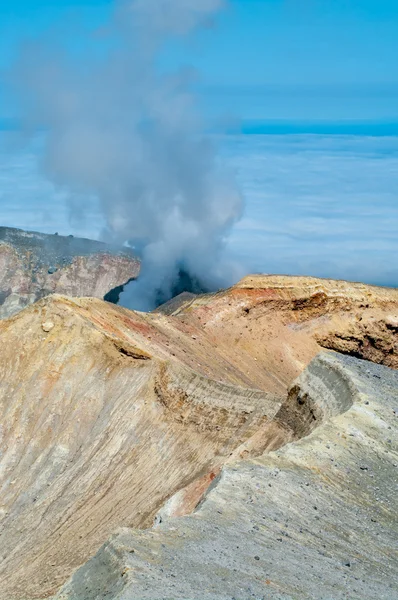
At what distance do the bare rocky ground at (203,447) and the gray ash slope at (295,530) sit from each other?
0.07 m

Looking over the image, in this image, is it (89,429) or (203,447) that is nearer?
(203,447)

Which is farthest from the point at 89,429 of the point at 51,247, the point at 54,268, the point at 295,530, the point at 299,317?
the point at 51,247

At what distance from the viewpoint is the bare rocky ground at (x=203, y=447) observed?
1321 inches

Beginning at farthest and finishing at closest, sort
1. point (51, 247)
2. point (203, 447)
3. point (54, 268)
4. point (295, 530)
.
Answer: point (51, 247) → point (54, 268) → point (203, 447) → point (295, 530)

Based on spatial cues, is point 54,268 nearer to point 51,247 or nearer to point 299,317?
point 51,247

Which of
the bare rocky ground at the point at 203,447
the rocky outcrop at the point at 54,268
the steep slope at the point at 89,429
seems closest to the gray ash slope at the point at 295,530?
the bare rocky ground at the point at 203,447

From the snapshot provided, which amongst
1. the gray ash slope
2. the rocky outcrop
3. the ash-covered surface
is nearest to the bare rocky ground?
the gray ash slope

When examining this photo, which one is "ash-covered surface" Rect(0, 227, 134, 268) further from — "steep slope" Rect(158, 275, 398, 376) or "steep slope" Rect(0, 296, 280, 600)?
"steep slope" Rect(0, 296, 280, 600)

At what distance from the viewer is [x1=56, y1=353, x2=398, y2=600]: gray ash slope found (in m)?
30.8

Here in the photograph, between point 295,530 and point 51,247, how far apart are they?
403ft

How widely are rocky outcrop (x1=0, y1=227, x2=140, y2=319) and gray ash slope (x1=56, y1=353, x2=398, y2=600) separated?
10192cm

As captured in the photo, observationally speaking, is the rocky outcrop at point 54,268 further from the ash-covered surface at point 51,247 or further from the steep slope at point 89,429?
the steep slope at point 89,429

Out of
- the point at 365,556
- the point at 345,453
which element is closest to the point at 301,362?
the point at 345,453

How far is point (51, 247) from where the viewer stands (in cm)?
15788
